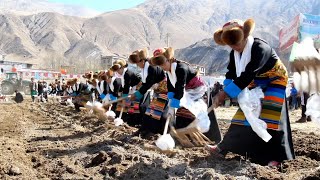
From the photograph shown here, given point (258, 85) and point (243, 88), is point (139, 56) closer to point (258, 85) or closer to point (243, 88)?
point (258, 85)

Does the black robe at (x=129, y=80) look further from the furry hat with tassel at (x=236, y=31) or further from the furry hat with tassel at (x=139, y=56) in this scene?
the furry hat with tassel at (x=236, y=31)

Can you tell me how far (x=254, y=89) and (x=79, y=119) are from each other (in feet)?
25.9

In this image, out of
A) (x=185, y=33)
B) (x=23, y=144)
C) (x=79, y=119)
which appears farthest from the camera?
(x=185, y=33)

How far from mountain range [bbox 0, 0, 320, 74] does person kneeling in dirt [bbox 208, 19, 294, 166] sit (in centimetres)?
9931

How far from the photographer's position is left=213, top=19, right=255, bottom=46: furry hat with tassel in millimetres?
3916

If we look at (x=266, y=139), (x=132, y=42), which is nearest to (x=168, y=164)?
(x=266, y=139)

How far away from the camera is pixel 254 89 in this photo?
14.0 ft

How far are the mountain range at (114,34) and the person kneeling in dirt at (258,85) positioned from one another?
99.3 m

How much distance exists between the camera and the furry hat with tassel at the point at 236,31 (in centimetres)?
392

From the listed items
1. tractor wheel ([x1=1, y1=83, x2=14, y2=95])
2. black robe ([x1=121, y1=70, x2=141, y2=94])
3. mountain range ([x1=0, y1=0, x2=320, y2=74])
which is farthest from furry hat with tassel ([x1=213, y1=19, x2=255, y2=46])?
mountain range ([x1=0, y1=0, x2=320, y2=74])

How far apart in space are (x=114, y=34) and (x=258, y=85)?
159720 mm

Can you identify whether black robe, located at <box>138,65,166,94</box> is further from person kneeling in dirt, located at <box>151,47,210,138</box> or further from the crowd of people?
the crowd of people

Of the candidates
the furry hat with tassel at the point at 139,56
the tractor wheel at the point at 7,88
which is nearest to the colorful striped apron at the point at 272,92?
the furry hat with tassel at the point at 139,56

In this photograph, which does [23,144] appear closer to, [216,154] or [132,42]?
[216,154]
